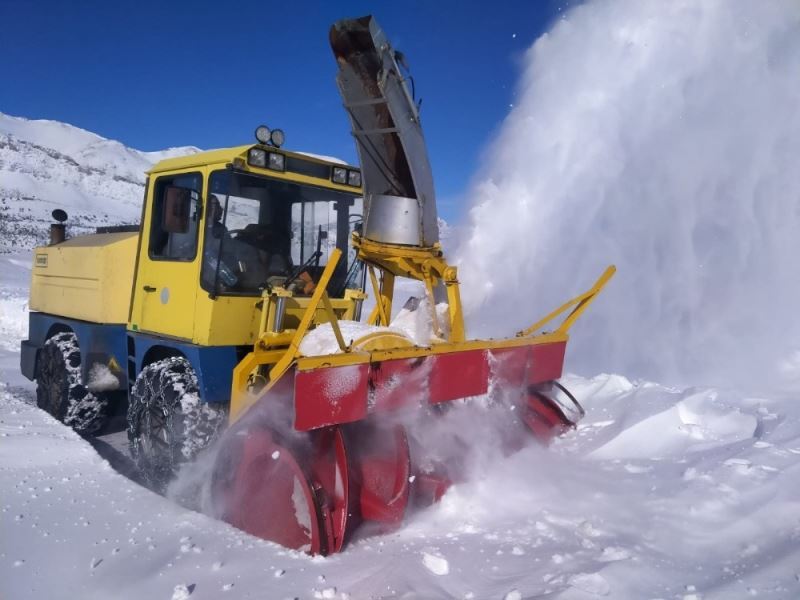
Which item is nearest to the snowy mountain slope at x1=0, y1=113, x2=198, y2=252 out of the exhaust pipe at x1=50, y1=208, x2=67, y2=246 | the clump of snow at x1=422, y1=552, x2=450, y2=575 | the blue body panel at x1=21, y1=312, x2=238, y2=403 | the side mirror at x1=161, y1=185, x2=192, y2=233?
the exhaust pipe at x1=50, y1=208, x2=67, y2=246

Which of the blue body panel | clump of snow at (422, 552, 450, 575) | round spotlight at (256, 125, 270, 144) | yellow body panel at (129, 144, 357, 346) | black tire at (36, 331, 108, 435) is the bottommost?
clump of snow at (422, 552, 450, 575)

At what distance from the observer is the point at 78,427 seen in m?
5.68

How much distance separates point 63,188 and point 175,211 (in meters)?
54.0

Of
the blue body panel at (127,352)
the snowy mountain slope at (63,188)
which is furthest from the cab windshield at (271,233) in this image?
the snowy mountain slope at (63,188)

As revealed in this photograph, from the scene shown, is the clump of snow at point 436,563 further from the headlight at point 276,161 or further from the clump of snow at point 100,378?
the clump of snow at point 100,378

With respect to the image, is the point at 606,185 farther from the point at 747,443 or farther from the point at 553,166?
the point at 747,443

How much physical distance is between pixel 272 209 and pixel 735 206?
593cm

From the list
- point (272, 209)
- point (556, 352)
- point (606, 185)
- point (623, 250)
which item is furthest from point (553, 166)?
point (272, 209)

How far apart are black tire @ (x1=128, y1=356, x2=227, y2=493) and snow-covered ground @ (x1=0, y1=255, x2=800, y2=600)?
0.76ft

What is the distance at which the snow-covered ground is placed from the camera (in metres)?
2.64

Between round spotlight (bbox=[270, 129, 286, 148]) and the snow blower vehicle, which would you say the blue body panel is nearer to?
the snow blower vehicle

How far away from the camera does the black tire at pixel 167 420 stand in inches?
152

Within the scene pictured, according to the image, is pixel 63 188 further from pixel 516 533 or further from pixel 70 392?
pixel 516 533

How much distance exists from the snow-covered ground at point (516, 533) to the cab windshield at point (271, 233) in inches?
64.5
